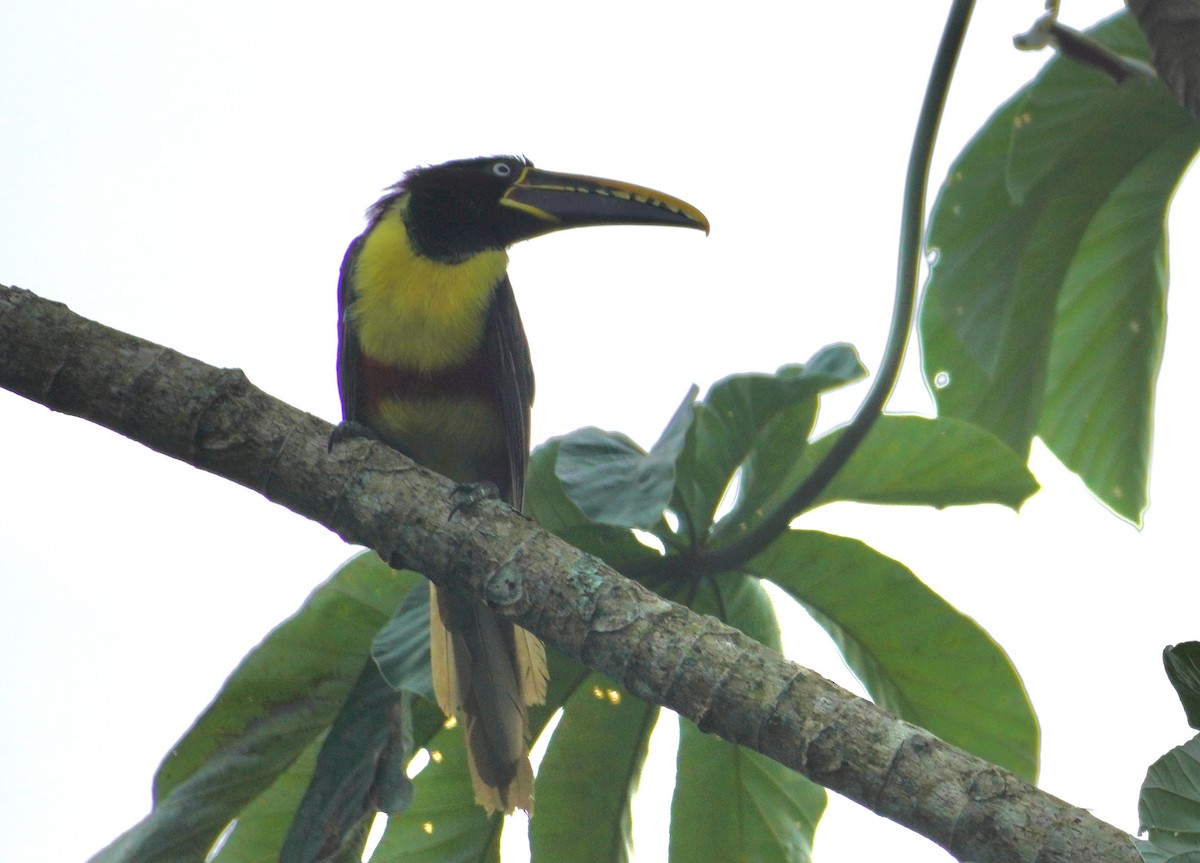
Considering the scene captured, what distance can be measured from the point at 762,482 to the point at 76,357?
1524 millimetres

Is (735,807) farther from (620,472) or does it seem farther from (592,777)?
(620,472)

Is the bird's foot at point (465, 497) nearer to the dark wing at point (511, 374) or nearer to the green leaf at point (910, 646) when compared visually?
the green leaf at point (910, 646)

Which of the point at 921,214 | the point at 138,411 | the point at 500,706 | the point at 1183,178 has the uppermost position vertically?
the point at 1183,178

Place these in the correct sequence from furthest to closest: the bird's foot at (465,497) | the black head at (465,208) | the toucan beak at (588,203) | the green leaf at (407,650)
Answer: the black head at (465,208) → the toucan beak at (588,203) → the green leaf at (407,650) → the bird's foot at (465,497)

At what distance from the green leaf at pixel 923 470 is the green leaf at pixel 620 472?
0.35 metres

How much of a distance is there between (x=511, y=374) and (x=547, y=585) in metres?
1.42

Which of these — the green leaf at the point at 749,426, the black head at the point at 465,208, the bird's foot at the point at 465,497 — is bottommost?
the bird's foot at the point at 465,497

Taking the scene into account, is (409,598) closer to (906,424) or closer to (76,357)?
(76,357)

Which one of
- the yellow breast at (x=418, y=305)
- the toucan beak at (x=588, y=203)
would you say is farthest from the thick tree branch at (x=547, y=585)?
the toucan beak at (x=588, y=203)

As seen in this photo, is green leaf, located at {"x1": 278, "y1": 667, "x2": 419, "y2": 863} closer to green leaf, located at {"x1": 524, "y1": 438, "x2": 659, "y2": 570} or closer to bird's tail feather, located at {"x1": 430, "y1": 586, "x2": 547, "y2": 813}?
bird's tail feather, located at {"x1": 430, "y1": 586, "x2": 547, "y2": 813}

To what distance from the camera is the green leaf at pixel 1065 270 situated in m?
3.20

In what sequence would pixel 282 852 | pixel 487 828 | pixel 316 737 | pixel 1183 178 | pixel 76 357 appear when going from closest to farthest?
pixel 76 357
pixel 282 852
pixel 316 737
pixel 487 828
pixel 1183 178

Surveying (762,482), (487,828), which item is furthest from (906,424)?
(487,828)

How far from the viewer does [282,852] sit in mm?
2463
